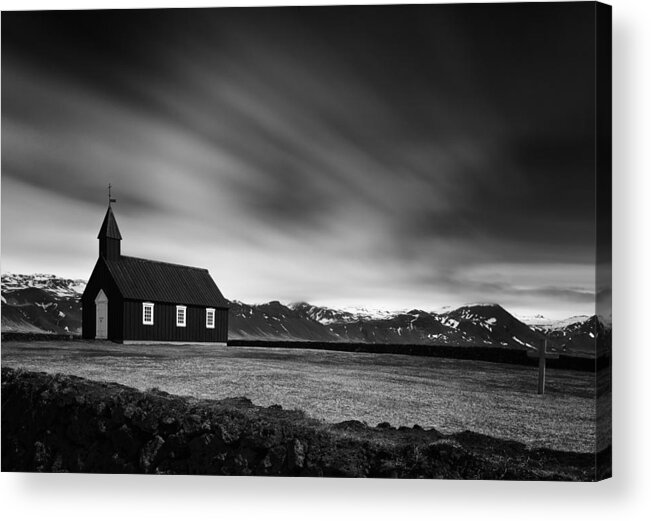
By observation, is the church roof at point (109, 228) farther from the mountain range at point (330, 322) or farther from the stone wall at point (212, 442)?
the stone wall at point (212, 442)

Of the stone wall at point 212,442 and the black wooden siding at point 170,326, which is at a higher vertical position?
the black wooden siding at point 170,326

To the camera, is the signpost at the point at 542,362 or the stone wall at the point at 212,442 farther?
the signpost at the point at 542,362

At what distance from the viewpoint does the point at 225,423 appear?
14.1 meters

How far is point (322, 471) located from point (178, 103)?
643 centimetres

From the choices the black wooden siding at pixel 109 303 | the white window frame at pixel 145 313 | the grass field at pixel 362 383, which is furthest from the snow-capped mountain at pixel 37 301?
the white window frame at pixel 145 313

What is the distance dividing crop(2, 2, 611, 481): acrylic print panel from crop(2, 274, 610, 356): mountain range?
0.13 feet

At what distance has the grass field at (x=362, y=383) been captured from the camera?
13.5m

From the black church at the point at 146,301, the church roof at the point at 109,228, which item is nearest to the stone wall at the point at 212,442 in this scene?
the black church at the point at 146,301

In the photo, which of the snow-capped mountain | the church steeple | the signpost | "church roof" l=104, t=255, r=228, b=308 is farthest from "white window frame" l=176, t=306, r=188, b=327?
the signpost

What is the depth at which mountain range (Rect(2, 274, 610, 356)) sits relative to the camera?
1396 centimetres

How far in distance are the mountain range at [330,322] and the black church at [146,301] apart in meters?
0.28

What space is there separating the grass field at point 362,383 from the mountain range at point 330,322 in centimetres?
35

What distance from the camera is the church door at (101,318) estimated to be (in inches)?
599

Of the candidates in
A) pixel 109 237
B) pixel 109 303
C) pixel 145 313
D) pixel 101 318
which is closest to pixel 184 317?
pixel 145 313
